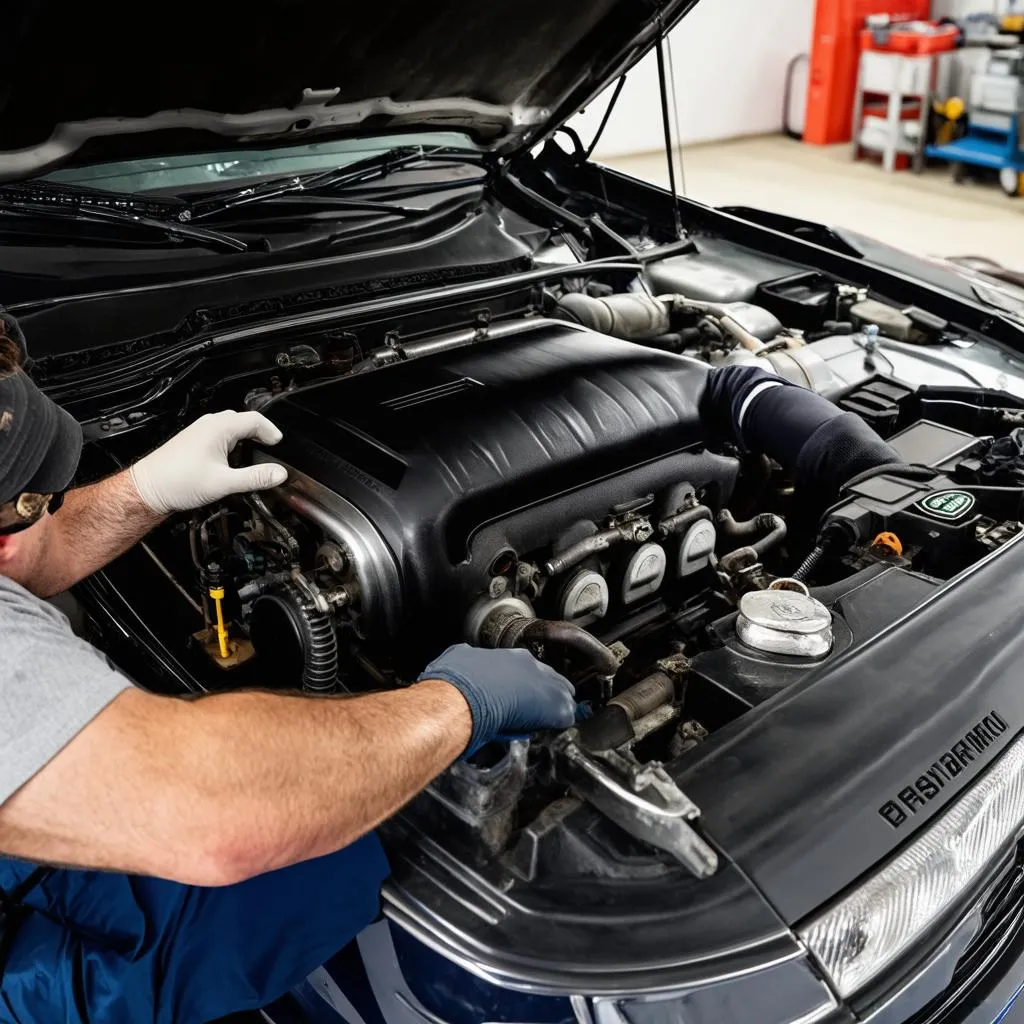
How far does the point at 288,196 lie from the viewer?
6.98ft

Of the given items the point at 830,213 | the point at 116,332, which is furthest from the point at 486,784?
the point at 830,213

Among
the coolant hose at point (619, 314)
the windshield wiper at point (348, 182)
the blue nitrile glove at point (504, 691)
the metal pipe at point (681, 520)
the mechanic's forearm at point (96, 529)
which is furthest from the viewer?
the coolant hose at point (619, 314)

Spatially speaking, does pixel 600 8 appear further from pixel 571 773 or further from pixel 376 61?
pixel 571 773

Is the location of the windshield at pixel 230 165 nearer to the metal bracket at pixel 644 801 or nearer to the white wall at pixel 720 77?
the metal bracket at pixel 644 801

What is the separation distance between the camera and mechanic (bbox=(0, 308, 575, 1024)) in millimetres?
959

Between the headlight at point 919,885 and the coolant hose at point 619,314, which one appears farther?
the coolant hose at point 619,314

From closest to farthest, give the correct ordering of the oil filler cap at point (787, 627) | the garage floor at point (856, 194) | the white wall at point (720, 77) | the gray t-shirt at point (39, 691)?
the gray t-shirt at point (39, 691)
the oil filler cap at point (787, 627)
the garage floor at point (856, 194)
the white wall at point (720, 77)

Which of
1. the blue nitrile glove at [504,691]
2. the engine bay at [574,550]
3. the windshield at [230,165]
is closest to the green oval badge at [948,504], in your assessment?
the engine bay at [574,550]

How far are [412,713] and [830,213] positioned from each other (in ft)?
21.2

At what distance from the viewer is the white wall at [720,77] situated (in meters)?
8.14

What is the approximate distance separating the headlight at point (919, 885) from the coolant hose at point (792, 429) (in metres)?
0.60

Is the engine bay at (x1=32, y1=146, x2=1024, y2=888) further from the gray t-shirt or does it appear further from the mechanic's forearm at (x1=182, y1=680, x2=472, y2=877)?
the gray t-shirt

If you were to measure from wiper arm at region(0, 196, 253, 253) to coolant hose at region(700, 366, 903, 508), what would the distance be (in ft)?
3.12

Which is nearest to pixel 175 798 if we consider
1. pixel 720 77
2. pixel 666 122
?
pixel 666 122
